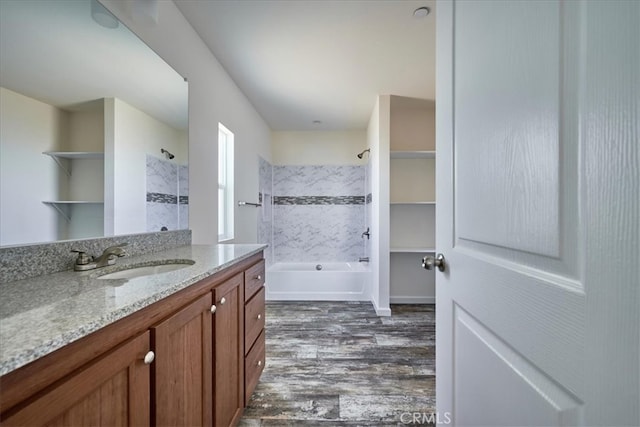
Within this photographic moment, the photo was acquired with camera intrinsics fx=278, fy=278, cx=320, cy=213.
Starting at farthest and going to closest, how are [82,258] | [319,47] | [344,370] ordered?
[319,47] < [344,370] < [82,258]

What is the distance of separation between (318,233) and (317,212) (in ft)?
1.11

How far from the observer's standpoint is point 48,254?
3.20 ft

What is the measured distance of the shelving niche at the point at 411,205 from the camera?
359 centimetres

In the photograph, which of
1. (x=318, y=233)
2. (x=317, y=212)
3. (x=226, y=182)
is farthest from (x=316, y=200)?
(x=226, y=182)

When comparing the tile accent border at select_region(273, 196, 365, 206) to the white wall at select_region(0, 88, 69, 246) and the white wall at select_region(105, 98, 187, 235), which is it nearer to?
the white wall at select_region(105, 98, 187, 235)

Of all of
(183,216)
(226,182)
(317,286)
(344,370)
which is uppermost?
(226,182)

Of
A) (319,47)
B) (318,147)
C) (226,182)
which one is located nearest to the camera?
(319,47)

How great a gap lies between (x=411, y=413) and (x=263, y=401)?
88 centimetres

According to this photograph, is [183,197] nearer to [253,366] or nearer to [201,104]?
[201,104]

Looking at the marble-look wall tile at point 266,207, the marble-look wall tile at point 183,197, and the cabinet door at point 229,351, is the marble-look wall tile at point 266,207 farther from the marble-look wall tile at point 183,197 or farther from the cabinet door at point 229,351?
the cabinet door at point 229,351

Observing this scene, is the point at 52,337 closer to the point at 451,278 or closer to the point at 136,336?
the point at 136,336

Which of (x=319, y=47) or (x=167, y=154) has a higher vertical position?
(x=319, y=47)

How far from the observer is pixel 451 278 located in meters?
0.90

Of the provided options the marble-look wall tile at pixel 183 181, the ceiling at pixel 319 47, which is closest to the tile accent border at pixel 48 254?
the marble-look wall tile at pixel 183 181
